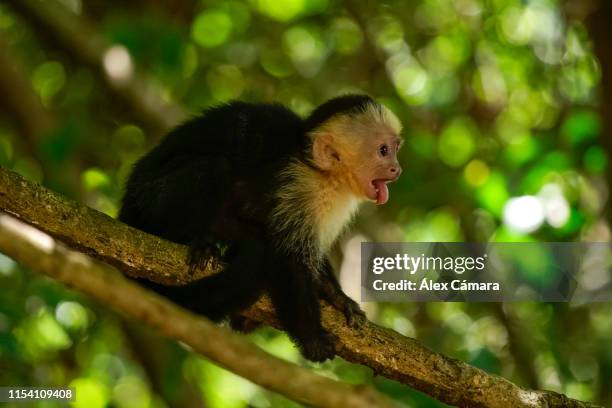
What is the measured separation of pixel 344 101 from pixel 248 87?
2513mm

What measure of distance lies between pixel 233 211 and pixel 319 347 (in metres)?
0.66

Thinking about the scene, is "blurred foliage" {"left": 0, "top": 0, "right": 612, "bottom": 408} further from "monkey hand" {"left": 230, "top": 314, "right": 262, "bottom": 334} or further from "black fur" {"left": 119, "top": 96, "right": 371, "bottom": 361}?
"black fur" {"left": 119, "top": 96, "right": 371, "bottom": 361}

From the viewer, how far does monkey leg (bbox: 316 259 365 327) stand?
3.42 metres

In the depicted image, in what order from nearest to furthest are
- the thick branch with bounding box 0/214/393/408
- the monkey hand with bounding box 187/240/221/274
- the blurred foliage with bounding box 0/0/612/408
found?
the thick branch with bounding box 0/214/393/408 → the monkey hand with bounding box 187/240/221/274 → the blurred foliage with bounding box 0/0/612/408

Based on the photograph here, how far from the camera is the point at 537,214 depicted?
168 inches

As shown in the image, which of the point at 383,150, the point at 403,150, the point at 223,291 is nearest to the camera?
the point at 223,291

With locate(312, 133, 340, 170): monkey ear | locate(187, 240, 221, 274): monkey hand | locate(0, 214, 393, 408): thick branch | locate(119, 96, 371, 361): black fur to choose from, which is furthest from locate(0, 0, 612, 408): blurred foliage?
locate(0, 214, 393, 408): thick branch

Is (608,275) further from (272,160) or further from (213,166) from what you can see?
(213,166)

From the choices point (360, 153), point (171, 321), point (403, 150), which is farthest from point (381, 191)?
point (171, 321)

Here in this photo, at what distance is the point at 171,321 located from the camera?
1.43 meters

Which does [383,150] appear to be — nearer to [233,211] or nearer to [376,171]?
[376,171]

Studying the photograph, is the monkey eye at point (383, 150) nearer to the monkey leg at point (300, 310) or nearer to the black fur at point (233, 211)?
the black fur at point (233, 211)

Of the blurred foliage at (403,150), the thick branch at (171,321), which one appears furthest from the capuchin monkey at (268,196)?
the thick branch at (171,321)

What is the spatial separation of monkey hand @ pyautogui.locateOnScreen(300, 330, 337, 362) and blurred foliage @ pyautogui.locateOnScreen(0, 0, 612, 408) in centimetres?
78
